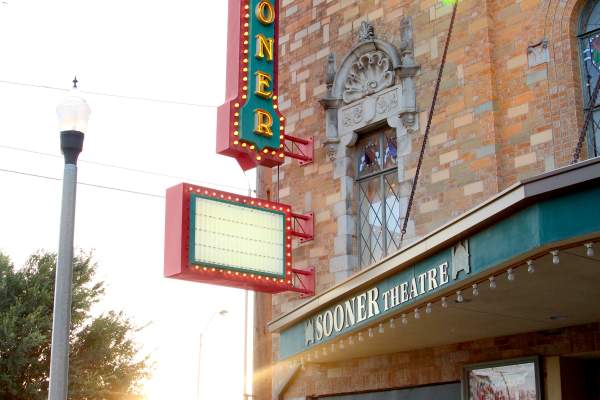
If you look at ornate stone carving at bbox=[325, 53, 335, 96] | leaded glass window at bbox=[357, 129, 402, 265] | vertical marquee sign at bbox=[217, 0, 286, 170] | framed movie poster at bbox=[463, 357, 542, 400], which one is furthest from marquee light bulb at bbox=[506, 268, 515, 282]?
ornate stone carving at bbox=[325, 53, 335, 96]

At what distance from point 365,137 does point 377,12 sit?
2145 millimetres

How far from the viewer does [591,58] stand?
44.8ft

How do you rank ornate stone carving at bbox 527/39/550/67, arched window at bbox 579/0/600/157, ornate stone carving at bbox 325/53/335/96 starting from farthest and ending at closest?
1. ornate stone carving at bbox 325/53/335/96
2. ornate stone carving at bbox 527/39/550/67
3. arched window at bbox 579/0/600/157

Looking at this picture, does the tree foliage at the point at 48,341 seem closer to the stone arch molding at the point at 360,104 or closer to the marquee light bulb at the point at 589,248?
the stone arch molding at the point at 360,104

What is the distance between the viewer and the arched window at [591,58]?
526 inches

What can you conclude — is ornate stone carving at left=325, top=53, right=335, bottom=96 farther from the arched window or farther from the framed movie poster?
the framed movie poster

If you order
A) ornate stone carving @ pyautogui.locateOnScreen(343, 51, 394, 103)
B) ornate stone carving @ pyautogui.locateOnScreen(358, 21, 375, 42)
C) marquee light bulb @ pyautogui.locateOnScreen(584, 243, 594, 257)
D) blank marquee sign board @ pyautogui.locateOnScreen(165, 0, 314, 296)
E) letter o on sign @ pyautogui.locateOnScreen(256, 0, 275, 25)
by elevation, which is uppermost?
letter o on sign @ pyautogui.locateOnScreen(256, 0, 275, 25)

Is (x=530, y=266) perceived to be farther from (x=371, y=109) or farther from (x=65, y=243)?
(x=371, y=109)

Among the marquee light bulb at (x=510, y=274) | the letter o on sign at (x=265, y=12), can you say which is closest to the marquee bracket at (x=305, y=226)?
the letter o on sign at (x=265, y=12)

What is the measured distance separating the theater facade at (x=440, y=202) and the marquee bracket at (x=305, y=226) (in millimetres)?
103

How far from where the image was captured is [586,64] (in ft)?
44.9

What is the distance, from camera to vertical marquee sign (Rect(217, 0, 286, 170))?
51.8 ft

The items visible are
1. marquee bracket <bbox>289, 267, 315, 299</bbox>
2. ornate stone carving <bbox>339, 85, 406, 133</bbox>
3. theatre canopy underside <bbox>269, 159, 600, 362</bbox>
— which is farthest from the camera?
marquee bracket <bbox>289, 267, 315, 299</bbox>

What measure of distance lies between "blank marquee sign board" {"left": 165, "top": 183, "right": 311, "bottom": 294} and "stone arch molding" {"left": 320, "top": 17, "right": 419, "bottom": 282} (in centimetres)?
101
